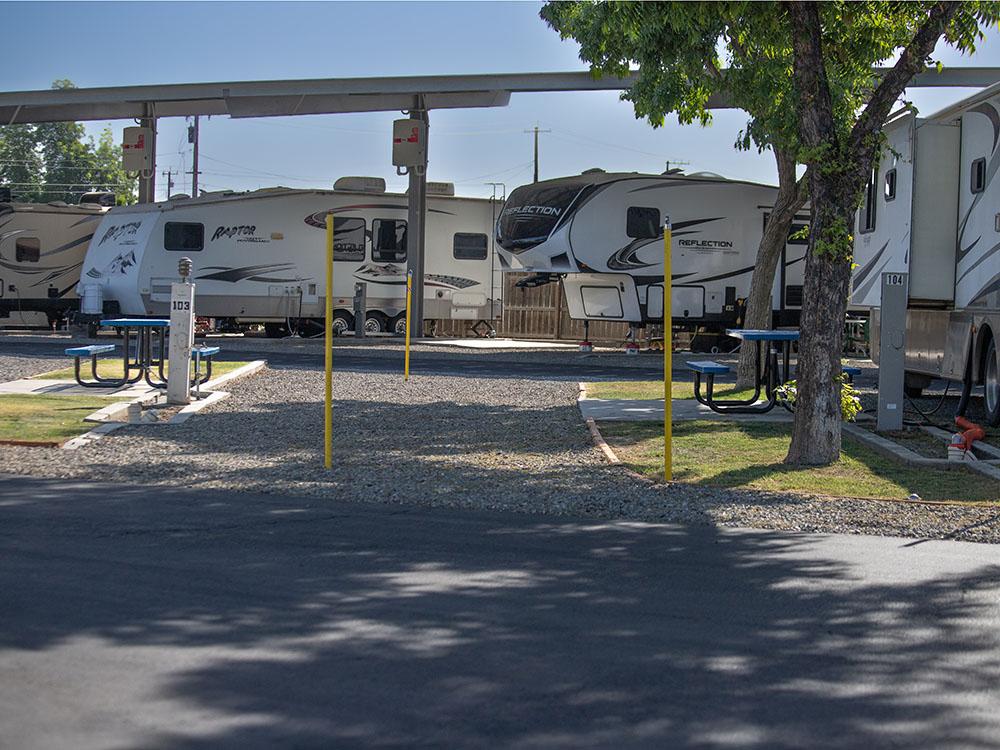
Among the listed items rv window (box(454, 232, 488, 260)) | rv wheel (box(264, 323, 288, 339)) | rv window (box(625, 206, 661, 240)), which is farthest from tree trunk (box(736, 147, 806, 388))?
rv wheel (box(264, 323, 288, 339))

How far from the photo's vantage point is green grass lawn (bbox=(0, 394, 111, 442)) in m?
12.0

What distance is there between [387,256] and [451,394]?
1328cm

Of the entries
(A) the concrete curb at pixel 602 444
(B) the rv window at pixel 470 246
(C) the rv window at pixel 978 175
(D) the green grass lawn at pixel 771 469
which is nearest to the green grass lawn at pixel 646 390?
(A) the concrete curb at pixel 602 444

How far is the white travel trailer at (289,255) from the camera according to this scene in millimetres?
29094

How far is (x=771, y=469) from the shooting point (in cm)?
1112

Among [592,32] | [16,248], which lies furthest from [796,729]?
[16,248]

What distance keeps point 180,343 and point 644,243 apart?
45.4 feet

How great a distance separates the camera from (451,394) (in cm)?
1780

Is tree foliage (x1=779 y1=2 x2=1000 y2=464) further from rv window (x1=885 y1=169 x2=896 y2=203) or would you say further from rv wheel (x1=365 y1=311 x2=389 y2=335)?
rv wheel (x1=365 y1=311 x2=389 y2=335)

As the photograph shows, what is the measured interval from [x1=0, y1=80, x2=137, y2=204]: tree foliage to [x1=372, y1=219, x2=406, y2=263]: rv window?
1969 inches

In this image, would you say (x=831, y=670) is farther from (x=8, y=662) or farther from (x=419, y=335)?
(x=419, y=335)

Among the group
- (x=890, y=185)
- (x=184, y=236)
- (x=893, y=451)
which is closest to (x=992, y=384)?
(x=893, y=451)

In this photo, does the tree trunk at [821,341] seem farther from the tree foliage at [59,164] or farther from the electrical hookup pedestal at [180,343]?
the tree foliage at [59,164]

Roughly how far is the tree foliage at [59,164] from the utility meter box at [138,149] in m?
46.3
